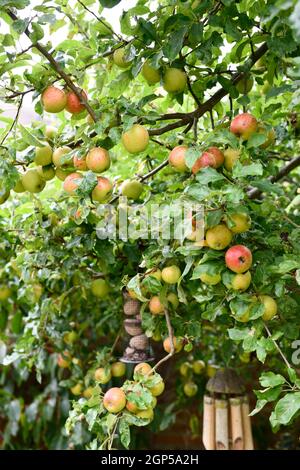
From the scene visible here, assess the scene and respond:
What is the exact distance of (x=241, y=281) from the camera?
803 millimetres

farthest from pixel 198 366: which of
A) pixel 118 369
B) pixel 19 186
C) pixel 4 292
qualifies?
pixel 19 186

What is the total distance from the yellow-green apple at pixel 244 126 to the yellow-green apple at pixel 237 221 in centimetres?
16

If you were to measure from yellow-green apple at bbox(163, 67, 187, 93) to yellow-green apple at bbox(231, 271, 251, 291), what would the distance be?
1.17ft

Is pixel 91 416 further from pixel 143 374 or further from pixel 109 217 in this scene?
pixel 109 217

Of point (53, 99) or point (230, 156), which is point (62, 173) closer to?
point (53, 99)

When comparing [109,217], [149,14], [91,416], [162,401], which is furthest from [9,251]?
[162,401]

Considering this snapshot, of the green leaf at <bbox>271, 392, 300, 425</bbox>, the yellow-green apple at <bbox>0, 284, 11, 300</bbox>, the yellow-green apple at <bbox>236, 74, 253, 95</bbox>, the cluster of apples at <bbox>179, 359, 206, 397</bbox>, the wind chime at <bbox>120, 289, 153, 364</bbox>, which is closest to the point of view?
the green leaf at <bbox>271, 392, 300, 425</bbox>

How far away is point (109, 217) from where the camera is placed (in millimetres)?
1091

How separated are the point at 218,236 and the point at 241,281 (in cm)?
8

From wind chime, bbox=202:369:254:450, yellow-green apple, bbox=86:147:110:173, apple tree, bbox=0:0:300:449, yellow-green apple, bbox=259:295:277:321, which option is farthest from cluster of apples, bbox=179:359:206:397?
yellow-green apple, bbox=86:147:110:173

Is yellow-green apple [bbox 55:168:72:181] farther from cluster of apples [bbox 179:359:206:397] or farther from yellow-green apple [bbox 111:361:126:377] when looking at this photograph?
cluster of apples [bbox 179:359:206:397]

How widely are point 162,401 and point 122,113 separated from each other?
170cm

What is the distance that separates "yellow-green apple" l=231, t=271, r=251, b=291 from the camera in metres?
0.80

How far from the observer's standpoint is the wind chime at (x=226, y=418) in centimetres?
132
